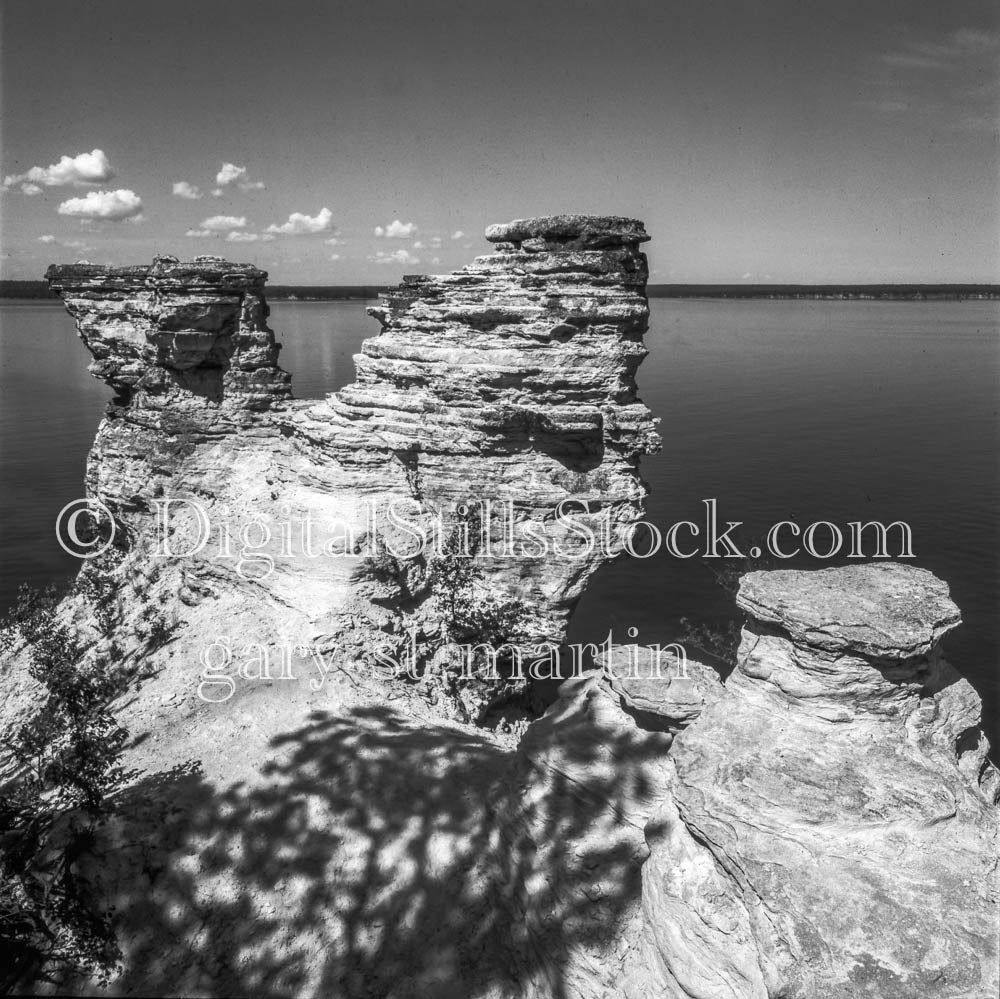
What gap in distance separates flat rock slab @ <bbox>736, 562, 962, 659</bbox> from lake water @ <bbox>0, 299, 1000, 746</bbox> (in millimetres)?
15522

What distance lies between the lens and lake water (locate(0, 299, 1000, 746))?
85.8ft

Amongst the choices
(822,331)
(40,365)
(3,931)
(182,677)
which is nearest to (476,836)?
(3,931)

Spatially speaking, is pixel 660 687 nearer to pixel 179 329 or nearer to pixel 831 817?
pixel 831 817

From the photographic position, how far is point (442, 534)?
514 inches

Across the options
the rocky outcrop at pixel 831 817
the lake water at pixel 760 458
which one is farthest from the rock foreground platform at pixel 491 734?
the lake water at pixel 760 458

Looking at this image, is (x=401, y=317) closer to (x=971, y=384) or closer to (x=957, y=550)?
(x=957, y=550)

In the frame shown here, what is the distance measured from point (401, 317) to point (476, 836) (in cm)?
896

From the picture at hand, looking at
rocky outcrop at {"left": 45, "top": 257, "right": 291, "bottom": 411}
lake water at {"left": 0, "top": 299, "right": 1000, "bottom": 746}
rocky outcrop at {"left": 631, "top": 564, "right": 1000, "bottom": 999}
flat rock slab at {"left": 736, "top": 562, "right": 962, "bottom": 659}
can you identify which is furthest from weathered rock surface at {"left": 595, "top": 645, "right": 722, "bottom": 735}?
lake water at {"left": 0, "top": 299, "right": 1000, "bottom": 746}

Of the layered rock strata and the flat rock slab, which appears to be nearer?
the flat rock slab

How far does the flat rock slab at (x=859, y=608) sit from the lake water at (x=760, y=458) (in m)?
15.5

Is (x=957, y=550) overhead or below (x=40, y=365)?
below

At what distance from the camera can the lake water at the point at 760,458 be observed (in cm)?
2616

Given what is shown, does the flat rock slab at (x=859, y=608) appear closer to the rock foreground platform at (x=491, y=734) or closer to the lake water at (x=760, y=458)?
the rock foreground platform at (x=491, y=734)

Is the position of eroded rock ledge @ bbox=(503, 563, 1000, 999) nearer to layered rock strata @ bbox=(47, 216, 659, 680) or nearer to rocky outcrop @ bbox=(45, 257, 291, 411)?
layered rock strata @ bbox=(47, 216, 659, 680)
